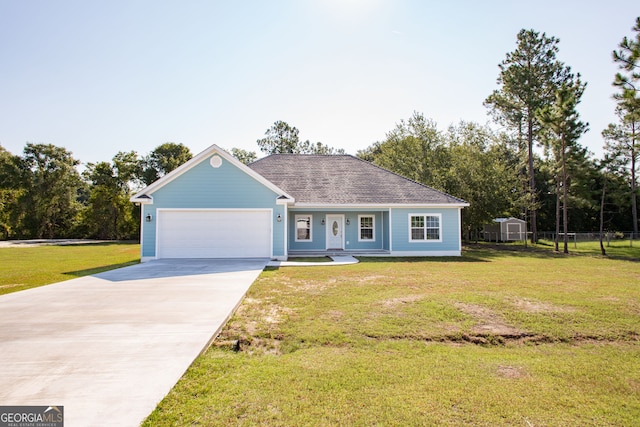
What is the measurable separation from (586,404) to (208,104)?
16.7 metres

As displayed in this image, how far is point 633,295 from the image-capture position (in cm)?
766

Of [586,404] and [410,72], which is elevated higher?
[410,72]

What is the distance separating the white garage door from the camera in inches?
567

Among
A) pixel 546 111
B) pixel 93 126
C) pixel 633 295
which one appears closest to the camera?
pixel 633 295

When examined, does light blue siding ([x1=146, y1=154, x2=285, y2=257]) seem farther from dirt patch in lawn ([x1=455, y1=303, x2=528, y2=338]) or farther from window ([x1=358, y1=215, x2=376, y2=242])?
dirt patch in lawn ([x1=455, y1=303, x2=528, y2=338])

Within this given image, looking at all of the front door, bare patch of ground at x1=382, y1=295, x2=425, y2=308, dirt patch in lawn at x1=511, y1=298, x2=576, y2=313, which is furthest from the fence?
bare patch of ground at x1=382, y1=295, x2=425, y2=308

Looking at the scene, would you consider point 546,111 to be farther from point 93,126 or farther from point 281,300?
point 93,126

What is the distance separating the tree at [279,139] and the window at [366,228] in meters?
28.3

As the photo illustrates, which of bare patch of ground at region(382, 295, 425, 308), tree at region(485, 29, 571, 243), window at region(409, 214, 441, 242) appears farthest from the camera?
tree at region(485, 29, 571, 243)

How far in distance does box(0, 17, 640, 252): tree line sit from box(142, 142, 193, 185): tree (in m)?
0.11

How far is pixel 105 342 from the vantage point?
171 inches

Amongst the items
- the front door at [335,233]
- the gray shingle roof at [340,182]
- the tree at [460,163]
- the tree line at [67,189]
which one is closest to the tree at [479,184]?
the tree at [460,163]

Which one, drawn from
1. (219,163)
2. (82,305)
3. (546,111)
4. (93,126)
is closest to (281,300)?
(82,305)

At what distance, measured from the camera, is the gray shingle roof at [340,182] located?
16594mm
